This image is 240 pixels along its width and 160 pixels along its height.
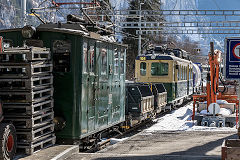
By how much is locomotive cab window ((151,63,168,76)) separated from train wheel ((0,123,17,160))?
55.6 feet

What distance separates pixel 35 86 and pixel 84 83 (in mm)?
1509

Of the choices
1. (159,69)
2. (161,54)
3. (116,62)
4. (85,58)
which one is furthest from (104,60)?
(161,54)

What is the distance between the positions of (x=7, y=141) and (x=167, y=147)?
4.10 metres

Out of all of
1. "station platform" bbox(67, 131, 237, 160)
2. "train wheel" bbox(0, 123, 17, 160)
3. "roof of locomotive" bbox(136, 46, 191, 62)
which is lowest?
"station platform" bbox(67, 131, 237, 160)

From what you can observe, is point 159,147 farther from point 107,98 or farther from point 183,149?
point 107,98

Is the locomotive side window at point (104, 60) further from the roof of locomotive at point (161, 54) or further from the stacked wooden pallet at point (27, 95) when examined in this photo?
the roof of locomotive at point (161, 54)

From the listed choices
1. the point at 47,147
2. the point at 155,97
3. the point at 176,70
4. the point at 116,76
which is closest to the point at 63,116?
the point at 47,147

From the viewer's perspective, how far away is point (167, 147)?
10586 mm

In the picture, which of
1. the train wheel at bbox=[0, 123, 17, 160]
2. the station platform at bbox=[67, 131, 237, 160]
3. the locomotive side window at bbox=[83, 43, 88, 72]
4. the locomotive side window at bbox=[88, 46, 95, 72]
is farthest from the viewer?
the locomotive side window at bbox=[88, 46, 95, 72]

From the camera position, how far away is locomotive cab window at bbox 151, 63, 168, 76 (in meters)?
24.5

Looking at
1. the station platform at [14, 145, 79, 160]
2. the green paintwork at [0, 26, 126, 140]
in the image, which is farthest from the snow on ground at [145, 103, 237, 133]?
the station platform at [14, 145, 79, 160]

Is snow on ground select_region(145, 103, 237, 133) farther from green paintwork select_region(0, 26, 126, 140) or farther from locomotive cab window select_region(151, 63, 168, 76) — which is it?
green paintwork select_region(0, 26, 126, 140)

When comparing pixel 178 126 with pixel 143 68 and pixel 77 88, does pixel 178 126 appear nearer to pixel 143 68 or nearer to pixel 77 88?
pixel 143 68

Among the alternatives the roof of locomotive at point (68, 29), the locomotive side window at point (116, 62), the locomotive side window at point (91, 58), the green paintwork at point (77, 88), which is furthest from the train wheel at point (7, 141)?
the locomotive side window at point (116, 62)
